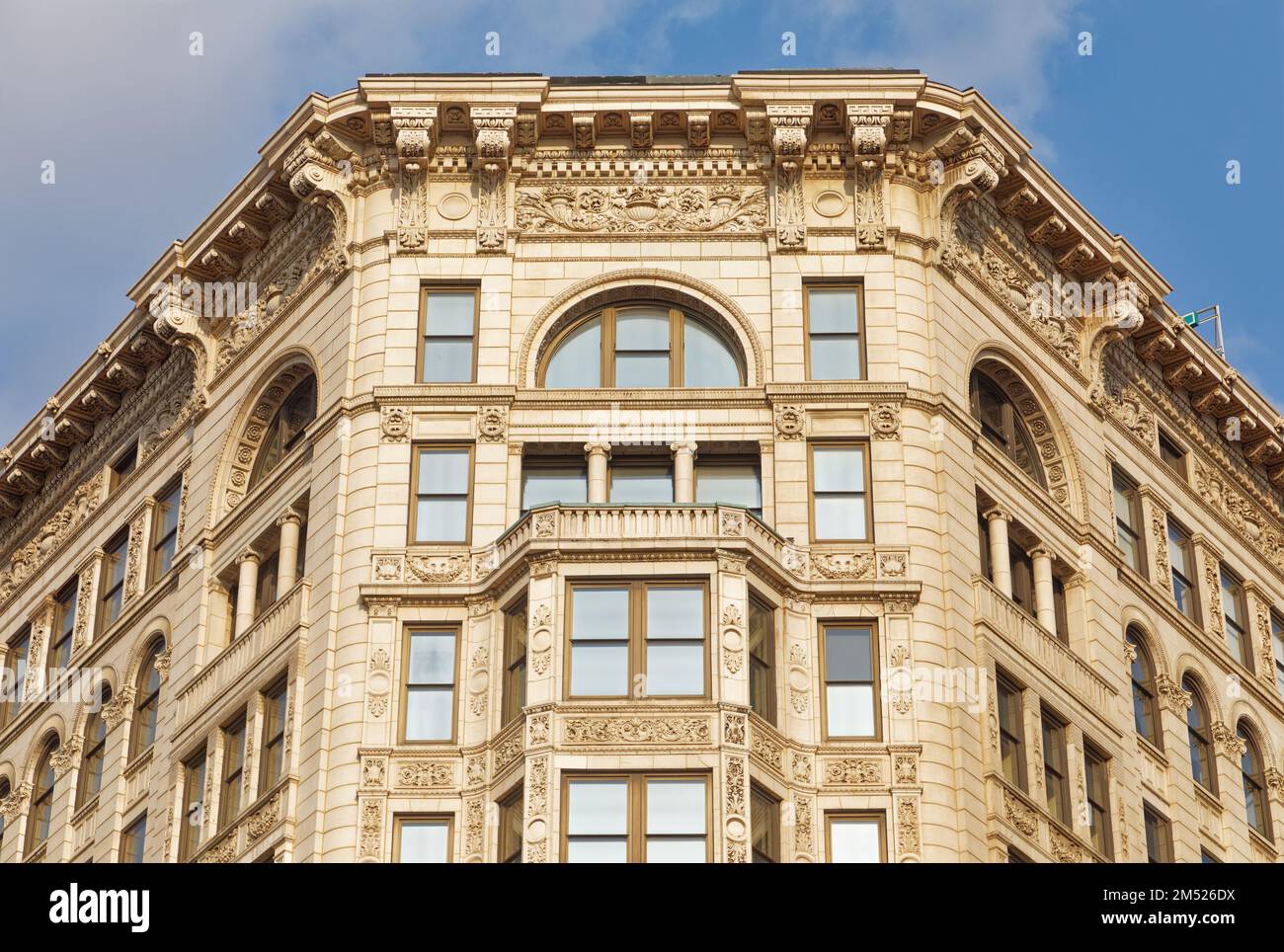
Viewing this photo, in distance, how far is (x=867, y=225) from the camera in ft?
188

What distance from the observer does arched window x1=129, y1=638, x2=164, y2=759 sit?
59.5m

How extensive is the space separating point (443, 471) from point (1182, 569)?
17.6 meters

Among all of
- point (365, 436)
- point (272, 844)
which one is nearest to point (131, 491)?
point (365, 436)

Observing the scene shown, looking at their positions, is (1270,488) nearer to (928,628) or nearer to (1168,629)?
(1168,629)

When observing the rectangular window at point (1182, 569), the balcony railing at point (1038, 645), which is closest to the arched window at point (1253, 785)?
the rectangular window at point (1182, 569)

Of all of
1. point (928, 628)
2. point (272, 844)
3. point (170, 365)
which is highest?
point (170, 365)

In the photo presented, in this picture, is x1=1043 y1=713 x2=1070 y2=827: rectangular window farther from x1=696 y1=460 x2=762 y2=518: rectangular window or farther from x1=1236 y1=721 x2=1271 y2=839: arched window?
x1=1236 y1=721 x2=1271 y2=839: arched window

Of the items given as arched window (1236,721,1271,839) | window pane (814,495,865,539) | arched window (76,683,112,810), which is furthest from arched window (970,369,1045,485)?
arched window (76,683,112,810)

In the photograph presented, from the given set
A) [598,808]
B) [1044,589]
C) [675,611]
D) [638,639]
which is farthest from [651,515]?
[1044,589]

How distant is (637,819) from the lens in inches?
1943

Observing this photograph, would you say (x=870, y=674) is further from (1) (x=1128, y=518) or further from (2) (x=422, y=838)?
(1) (x=1128, y=518)

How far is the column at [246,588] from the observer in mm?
56688

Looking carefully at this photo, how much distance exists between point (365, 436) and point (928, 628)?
10746 millimetres
